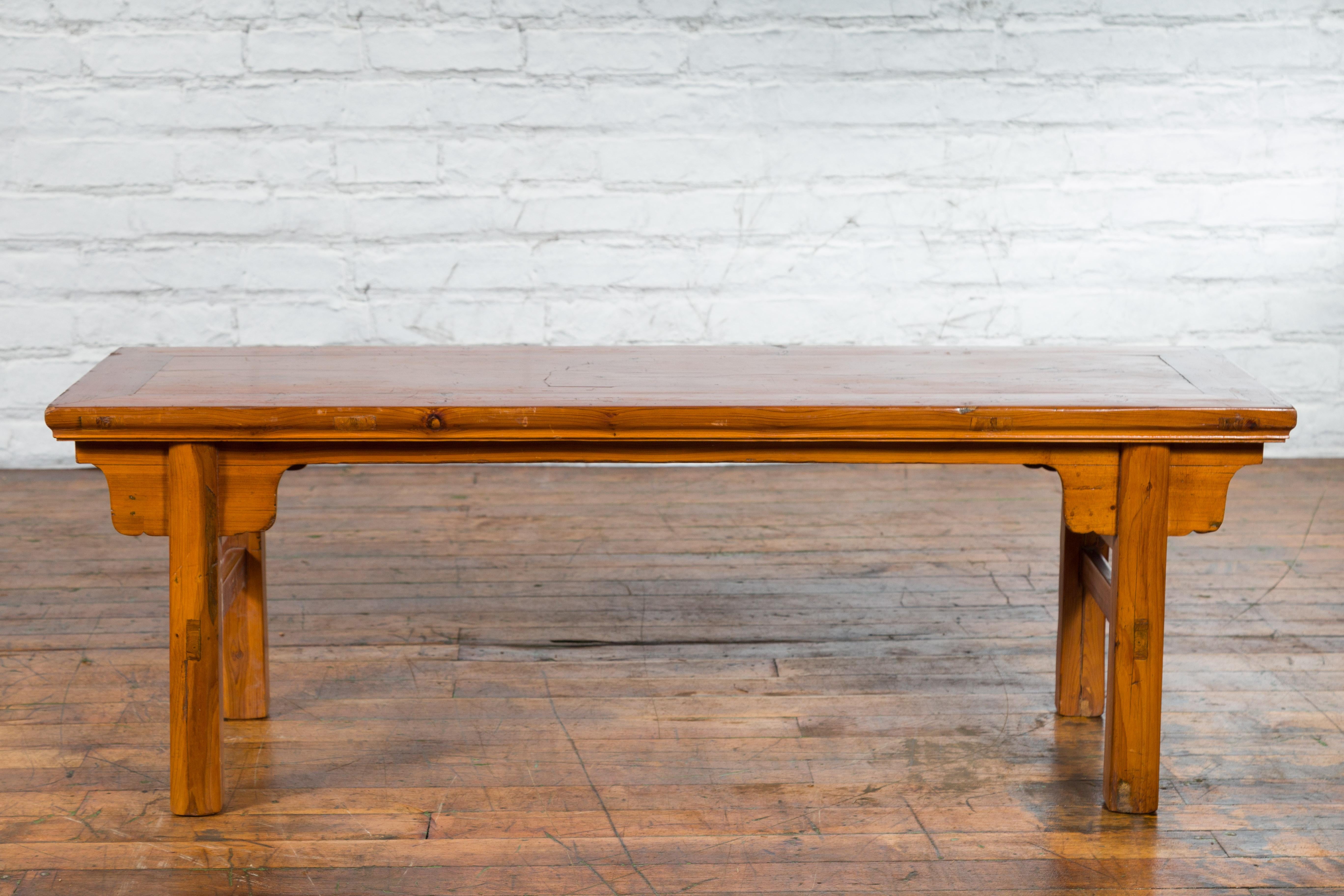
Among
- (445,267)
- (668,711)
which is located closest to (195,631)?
(668,711)

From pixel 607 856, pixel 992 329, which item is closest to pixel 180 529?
pixel 607 856

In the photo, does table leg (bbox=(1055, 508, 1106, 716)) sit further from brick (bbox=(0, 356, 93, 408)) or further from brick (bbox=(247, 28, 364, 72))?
brick (bbox=(0, 356, 93, 408))

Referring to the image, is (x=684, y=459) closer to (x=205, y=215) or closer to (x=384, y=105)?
(x=384, y=105)

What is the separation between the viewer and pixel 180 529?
5.42 feet

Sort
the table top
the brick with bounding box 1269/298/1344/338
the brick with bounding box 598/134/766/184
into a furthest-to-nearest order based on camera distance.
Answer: the brick with bounding box 1269/298/1344/338, the brick with bounding box 598/134/766/184, the table top

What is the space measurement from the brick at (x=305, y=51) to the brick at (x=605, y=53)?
18.4 inches

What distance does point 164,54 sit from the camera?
354 cm

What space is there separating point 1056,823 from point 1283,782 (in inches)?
14.2

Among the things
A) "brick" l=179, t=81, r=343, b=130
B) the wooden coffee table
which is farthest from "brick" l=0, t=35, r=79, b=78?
the wooden coffee table

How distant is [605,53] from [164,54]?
116 cm

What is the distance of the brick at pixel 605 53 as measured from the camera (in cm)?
357

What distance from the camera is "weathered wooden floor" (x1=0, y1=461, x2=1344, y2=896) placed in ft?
5.36

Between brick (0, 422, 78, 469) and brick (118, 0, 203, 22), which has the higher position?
brick (118, 0, 203, 22)

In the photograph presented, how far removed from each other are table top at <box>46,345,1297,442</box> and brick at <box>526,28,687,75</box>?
187 cm
